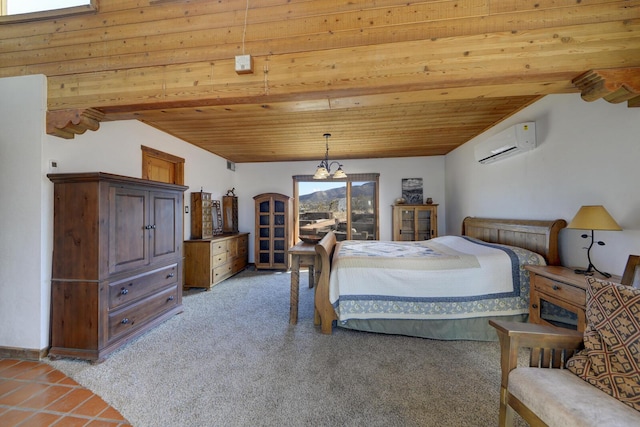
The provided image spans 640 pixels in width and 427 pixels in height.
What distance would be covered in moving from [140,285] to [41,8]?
2.72m

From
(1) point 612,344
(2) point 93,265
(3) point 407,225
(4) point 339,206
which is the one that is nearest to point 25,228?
(2) point 93,265

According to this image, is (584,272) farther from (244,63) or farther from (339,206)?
(339,206)

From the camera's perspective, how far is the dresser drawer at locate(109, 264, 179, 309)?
2275mm

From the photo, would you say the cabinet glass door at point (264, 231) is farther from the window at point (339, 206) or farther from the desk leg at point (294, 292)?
the desk leg at point (294, 292)

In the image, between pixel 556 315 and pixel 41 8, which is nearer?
pixel 556 315

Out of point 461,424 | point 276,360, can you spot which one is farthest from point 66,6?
Answer: point 461,424

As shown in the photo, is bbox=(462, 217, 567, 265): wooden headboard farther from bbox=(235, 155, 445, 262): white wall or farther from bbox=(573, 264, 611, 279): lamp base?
bbox=(235, 155, 445, 262): white wall

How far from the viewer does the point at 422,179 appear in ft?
17.4

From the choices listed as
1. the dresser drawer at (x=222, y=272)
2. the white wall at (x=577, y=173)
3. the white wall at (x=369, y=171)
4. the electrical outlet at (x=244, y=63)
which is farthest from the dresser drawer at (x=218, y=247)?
the white wall at (x=577, y=173)

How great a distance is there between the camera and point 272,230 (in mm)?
5258

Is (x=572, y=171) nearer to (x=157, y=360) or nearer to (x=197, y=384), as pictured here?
(x=197, y=384)

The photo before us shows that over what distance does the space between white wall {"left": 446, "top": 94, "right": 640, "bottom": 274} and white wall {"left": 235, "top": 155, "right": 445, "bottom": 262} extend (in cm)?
181

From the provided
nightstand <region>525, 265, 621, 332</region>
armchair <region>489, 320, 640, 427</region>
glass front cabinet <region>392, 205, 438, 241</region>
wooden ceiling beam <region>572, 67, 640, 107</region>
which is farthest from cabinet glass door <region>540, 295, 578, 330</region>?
glass front cabinet <region>392, 205, 438, 241</region>

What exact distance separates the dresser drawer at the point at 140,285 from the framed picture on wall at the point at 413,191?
4339mm
